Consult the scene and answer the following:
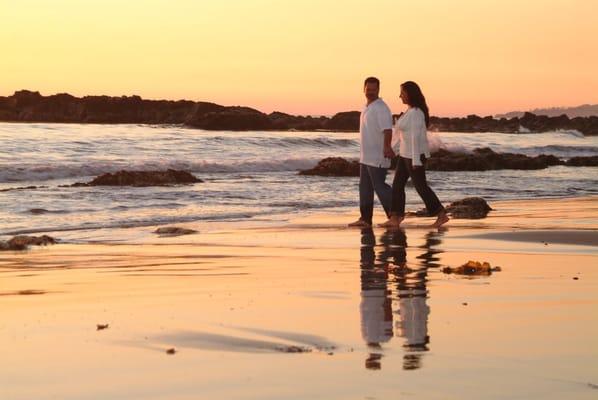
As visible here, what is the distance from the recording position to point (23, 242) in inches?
417

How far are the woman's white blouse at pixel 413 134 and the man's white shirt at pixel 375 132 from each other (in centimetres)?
18

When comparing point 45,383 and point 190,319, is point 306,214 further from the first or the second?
point 45,383

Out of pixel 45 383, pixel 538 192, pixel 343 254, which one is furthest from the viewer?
pixel 538 192

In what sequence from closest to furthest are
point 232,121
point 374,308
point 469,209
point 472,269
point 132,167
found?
point 374,308 < point 472,269 < point 469,209 < point 132,167 < point 232,121

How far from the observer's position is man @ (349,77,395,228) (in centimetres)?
1309

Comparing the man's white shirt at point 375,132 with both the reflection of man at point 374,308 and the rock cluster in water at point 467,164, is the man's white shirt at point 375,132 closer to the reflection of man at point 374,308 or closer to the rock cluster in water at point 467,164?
the reflection of man at point 374,308

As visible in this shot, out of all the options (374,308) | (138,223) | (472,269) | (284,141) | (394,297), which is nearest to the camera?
(374,308)

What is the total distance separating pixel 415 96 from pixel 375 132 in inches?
26.9

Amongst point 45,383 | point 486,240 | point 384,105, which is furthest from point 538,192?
point 45,383

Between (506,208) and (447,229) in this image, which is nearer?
(447,229)

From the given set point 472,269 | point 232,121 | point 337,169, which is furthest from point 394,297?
point 232,121

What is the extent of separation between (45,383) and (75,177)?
2114cm

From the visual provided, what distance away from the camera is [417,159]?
42.2ft

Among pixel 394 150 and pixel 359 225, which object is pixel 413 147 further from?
pixel 359 225
